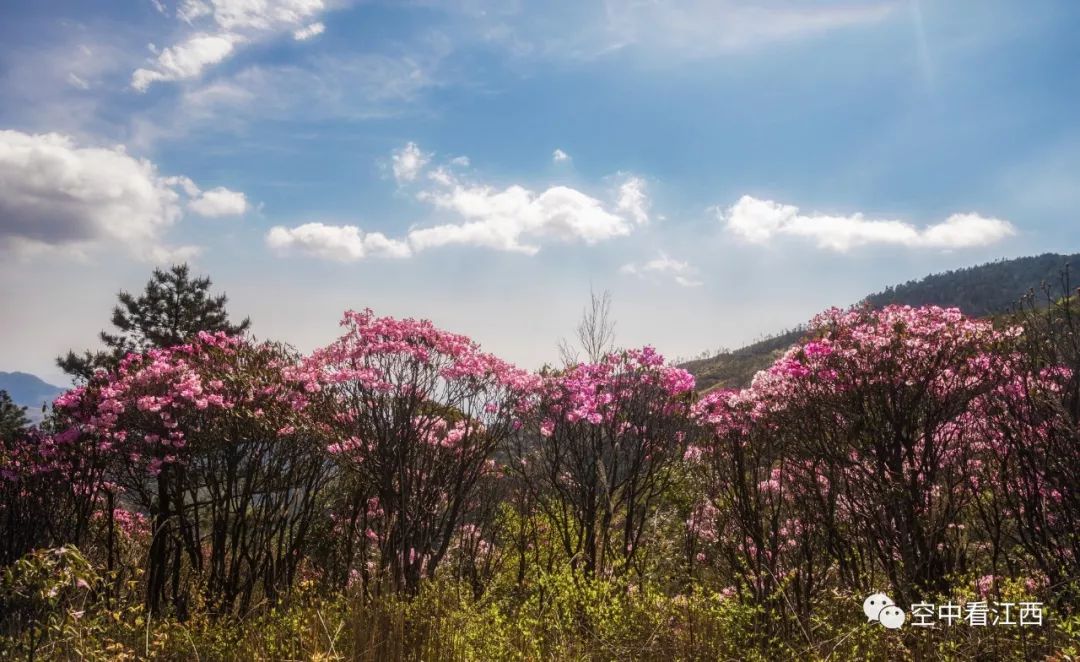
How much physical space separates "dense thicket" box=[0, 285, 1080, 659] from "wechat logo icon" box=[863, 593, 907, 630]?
13cm

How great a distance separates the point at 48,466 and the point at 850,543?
10.4m

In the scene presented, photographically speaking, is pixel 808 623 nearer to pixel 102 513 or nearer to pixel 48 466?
pixel 48 466

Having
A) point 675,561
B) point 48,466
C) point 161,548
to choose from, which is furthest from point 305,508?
point 675,561

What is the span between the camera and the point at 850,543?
7.86 m

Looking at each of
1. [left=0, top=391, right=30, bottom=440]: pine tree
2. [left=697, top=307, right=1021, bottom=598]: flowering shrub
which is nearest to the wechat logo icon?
[left=697, top=307, right=1021, bottom=598]: flowering shrub

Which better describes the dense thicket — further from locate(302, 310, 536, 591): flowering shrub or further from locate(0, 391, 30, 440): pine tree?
locate(0, 391, 30, 440): pine tree

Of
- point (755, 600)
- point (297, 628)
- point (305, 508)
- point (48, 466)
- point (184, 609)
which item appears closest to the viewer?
point (297, 628)

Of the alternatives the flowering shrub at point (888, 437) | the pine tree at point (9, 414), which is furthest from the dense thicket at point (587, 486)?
the pine tree at point (9, 414)

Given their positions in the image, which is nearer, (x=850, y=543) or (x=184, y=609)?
(x=850, y=543)

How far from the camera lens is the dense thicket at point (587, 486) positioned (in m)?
6.07

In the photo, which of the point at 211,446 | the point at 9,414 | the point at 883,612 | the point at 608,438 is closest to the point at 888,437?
the point at 883,612

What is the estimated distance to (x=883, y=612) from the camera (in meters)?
5.86

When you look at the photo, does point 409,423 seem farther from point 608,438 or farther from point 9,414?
point 9,414

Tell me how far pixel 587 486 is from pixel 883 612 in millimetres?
4975
